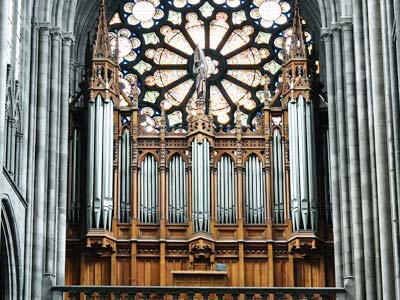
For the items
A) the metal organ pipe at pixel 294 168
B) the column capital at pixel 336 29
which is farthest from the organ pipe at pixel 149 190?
the column capital at pixel 336 29

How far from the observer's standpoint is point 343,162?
103 feet

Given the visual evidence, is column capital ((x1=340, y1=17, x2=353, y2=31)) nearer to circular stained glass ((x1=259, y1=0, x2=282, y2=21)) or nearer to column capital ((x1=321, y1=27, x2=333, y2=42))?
column capital ((x1=321, y1=27, x2=333, y2=42))

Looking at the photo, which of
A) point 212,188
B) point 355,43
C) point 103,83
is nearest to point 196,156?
point 212,188

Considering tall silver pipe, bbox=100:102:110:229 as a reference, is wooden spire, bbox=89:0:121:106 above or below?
above

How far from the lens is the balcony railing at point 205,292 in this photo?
30172 mm

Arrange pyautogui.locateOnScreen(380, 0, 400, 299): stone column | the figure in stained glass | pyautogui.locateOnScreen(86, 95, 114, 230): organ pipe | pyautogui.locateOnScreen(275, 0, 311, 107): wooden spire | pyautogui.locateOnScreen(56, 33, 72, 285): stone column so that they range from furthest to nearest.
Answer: the figure in stained glass, pyautogui.locateOnScreen(275, 0, 311, 107): wooden spire, pyautogui.locateOnScreen(86, 95, 114, 230): organ pipe, pyautogui.locateOnScreen(56, 33, 72, 285): stone column, pyautogui.locateOnScreen(380, 0, 400, 299): stone column

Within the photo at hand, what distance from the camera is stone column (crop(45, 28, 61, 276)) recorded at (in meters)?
30.3

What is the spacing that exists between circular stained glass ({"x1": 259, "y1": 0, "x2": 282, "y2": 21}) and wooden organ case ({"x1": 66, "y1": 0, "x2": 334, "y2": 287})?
115 inches

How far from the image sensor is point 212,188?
3353cm

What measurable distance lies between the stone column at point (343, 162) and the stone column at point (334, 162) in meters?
0.23

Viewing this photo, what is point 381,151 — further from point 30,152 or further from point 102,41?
point 102,41

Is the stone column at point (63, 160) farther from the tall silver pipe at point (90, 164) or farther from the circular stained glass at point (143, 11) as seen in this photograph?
the circular stained glass at point (143, 11)

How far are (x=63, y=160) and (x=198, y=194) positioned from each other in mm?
3873

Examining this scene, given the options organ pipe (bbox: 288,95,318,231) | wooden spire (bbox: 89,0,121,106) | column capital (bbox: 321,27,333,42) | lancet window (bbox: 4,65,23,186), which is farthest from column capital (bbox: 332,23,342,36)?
lancet window (bbox: 4,65,23,186)
